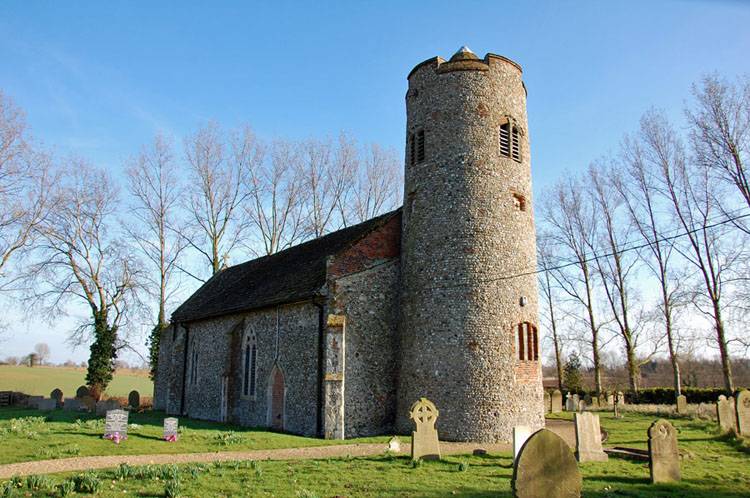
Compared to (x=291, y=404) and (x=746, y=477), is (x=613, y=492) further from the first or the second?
(x=291, y=404)

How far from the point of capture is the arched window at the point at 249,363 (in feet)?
74.5

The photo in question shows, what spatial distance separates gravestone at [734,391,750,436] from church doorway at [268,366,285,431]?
47.3 feet

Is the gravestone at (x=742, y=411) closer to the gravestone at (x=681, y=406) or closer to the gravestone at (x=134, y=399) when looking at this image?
the gravestone at (x=681, y=406)

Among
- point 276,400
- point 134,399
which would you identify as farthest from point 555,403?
point 134,399

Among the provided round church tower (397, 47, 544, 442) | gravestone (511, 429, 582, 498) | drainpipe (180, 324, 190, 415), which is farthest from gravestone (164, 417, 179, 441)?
drainpipe (180, 324, 190, 415)

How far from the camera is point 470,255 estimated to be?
17.8 metres

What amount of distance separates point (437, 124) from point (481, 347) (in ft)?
25.3

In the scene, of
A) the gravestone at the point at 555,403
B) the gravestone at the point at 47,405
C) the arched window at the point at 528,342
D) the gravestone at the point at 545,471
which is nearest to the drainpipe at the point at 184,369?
the gravestone at the point at 47,405

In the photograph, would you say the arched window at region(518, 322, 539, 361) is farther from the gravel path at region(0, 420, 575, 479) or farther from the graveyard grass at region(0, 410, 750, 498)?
the graveyard grass at region(0, 410, 750, 498)

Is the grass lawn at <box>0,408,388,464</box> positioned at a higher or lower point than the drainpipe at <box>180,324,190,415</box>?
lower

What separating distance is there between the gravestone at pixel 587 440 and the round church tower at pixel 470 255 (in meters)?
3.93

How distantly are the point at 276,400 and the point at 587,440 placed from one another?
464 inches

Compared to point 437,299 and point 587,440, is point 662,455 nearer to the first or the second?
point 587,440

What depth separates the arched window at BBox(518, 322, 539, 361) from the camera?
700 inches
